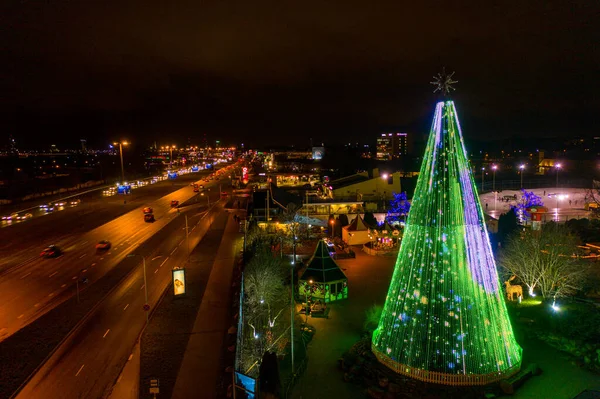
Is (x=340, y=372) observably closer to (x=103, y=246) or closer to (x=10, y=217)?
(x=103, y=246)

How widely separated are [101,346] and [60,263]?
1575 centimetres

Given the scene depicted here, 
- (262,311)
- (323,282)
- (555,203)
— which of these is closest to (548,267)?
(323,282)

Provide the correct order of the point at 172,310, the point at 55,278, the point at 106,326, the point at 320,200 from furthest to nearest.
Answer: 1. the point at 320,200
2. the point at 55,278
3. the point at 172,310
4. the point at 106,326

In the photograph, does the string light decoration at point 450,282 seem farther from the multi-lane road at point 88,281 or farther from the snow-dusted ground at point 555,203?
the snow-dusted ground at point 555,203

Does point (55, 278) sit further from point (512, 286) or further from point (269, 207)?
point (512, 286)

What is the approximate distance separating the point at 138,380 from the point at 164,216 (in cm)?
3555

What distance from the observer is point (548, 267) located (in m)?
20.6

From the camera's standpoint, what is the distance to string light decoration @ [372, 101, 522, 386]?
12375 millimetres

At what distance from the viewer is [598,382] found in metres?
13.6

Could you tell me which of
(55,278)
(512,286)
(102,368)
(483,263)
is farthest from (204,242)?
(483,263)

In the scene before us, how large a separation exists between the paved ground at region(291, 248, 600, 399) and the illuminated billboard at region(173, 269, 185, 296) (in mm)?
7244

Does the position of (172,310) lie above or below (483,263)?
below

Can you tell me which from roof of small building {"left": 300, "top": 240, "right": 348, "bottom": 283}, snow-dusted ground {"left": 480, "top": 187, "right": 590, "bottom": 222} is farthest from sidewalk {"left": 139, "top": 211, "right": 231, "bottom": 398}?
snow-dusted ground {"left": 480, "top": 187, "right": 590, "bottom": 222}

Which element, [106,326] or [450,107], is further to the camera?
[106,326]
